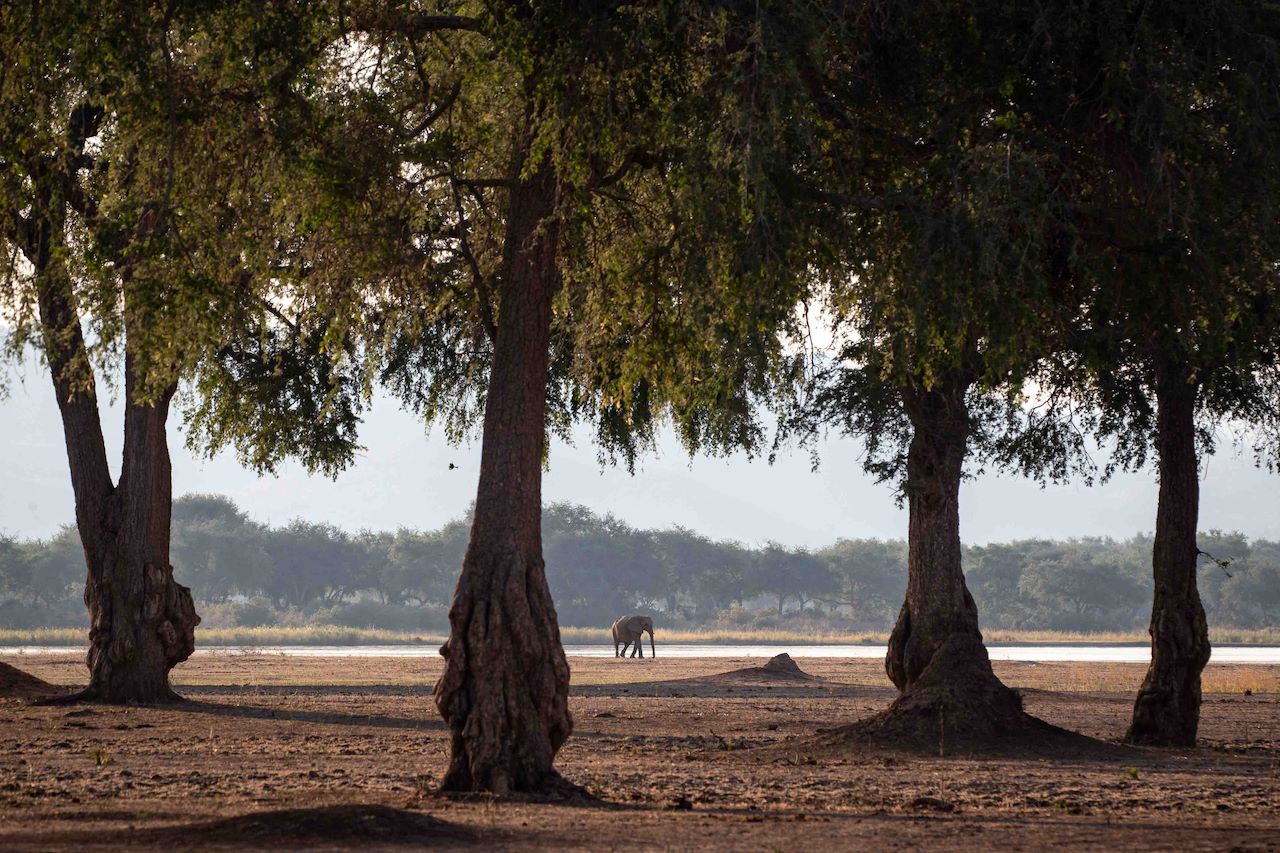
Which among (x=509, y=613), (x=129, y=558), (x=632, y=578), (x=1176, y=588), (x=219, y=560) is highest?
(x=219, y=560)

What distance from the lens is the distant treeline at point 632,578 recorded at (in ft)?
Result: 404

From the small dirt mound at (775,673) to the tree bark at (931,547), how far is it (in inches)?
638

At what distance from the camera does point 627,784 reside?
49.7ft

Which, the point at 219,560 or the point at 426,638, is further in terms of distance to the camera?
the point at 219,560

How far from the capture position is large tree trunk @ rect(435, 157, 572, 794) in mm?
13297

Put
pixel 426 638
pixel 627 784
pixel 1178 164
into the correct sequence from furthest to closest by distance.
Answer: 1. pixel 426 638
2. pixel 627 784
3. pixel 1178 164

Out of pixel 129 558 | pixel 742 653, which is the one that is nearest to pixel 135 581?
pixel 129 558

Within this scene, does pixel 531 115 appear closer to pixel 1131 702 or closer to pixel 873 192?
pixel 873 192

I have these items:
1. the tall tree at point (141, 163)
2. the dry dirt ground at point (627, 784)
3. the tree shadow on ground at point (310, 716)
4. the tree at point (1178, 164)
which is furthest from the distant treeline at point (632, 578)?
the tree at point (1178, 164)

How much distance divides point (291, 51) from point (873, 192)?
5.59 metres

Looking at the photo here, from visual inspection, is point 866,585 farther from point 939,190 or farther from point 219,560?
point 939,190

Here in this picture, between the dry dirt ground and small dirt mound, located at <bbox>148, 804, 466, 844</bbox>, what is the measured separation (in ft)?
0.08

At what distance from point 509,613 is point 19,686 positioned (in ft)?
53.4

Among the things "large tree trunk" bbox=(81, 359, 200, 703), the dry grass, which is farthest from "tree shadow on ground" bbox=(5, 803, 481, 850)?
the dry grass
